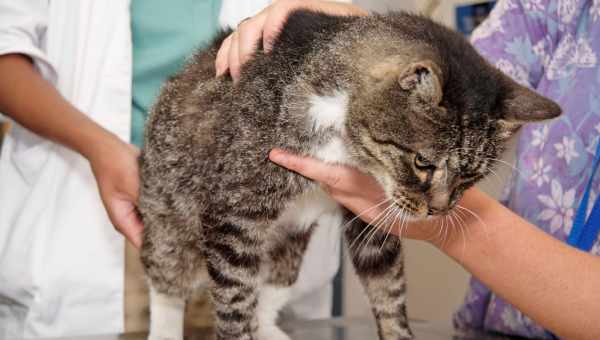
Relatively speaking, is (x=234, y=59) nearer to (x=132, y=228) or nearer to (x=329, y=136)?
(x=329, y=136)

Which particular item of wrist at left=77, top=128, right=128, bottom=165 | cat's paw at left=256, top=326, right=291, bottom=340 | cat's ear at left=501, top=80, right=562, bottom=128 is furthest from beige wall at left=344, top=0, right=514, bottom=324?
cat's ear at left=501, top=80, right=562, bottom=128

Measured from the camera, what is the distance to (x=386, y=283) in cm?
117

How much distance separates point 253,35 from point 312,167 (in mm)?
307

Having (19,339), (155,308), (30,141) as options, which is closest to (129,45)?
(30,141)

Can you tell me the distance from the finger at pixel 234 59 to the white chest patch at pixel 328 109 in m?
0.17

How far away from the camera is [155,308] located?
1294 mm

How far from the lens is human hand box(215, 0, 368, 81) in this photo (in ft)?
3.62

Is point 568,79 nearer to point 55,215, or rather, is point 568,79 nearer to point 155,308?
point 155,308

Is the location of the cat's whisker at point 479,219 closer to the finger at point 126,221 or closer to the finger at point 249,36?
the finger at point 249,36

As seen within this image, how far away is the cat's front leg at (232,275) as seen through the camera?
1.06m

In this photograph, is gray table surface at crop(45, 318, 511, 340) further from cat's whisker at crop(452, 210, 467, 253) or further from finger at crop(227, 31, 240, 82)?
finger at crop(227, 31, 240, 82)

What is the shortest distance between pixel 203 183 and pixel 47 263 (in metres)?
0.53

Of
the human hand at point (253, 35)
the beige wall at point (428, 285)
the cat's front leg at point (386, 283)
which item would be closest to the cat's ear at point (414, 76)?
the human hand at point (253, 35)

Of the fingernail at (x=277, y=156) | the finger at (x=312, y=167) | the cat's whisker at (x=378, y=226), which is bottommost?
the cat's whisker at (x=378, y=226)
